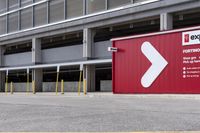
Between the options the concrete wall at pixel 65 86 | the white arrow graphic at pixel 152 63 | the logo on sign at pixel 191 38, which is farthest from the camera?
the concrete wall at pixel 65 86

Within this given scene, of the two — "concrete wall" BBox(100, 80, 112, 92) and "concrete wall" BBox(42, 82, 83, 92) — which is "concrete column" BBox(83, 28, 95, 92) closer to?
"concrete wall" BBox(100, 80, 112, 92)

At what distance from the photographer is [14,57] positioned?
40719 millimetres

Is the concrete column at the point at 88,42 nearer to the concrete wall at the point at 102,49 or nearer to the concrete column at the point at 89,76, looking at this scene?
the concrete wall at the point at 102,49

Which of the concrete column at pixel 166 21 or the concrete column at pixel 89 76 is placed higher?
the concrete column at pixel 166 21

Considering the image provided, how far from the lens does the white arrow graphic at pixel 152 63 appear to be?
72.9ft

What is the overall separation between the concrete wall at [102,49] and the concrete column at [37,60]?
6929 mm

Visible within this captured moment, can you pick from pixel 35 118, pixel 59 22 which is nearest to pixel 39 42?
pixel 59 22

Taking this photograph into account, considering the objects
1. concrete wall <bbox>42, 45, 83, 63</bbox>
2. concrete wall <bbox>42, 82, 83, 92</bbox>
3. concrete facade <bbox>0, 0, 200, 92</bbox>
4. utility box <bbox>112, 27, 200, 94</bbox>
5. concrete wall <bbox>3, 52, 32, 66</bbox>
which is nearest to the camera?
utility box <bbox>112, 27, 200, 94</bbox>

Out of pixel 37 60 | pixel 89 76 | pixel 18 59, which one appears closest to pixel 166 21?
pixel 89 76

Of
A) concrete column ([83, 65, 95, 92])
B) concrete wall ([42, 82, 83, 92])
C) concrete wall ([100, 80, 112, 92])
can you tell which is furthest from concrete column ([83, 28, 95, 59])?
concrete wall ([42, 82, 83, 92])

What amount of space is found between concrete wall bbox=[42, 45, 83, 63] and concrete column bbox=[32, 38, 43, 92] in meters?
0.43

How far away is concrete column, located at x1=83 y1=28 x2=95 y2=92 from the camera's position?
31312mm

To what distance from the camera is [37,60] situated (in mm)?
36750

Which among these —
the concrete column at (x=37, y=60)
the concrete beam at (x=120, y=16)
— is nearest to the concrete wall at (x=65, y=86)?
the concrete column at (x=37, y=60)
